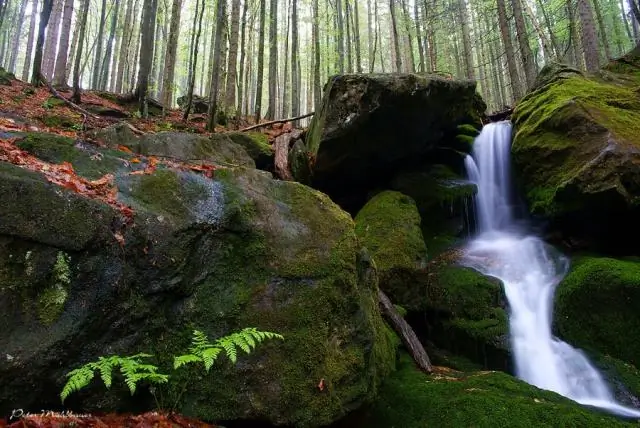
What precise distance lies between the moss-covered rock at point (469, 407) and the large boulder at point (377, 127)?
4.57m

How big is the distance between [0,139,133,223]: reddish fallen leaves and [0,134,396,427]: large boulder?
0.29 feet

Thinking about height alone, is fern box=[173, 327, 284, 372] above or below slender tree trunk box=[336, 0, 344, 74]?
below

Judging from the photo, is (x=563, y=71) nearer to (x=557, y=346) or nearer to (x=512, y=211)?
(x=512, y=211)

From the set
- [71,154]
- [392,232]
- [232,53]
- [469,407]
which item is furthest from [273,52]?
[469,407]

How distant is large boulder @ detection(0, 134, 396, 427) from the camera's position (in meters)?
2.59

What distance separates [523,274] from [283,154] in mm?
5191

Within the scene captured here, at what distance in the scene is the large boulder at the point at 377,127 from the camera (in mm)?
7527

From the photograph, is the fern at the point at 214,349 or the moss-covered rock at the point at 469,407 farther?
the moss-covered rock at the point at 469,407

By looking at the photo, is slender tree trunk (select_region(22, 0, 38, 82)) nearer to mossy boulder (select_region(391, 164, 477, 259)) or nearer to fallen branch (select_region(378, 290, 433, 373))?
mossy boulder (select_region(391, 164, 477, 259))

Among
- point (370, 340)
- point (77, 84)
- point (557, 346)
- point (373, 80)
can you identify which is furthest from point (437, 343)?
point (77, 84)

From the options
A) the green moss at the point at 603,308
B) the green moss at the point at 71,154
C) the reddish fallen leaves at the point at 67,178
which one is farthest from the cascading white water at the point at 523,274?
the green moss at the point at 71,154

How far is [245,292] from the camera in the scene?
3.48 metres

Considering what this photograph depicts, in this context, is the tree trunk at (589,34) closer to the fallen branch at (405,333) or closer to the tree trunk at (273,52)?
the tree trunk at (273,52)

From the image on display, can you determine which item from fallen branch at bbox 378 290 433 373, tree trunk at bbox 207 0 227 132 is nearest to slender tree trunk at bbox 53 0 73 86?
tree trunk at bbox 207 0 227 132
